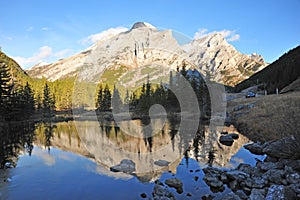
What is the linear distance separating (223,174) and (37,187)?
10.9 m

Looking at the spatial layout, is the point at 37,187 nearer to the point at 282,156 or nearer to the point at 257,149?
the point at 282,156

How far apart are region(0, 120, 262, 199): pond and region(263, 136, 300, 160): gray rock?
7.48ft

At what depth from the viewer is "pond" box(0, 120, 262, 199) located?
40.3 feet

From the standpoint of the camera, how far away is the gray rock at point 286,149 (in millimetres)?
12896

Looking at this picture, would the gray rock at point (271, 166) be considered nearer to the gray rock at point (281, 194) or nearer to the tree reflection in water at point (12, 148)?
the gray rock at point (281, 194)

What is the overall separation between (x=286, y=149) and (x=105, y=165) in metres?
12.4

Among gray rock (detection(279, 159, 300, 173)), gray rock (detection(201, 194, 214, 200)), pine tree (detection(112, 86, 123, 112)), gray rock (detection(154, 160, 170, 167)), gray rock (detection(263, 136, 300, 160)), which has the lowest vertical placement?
gray rock (detection(201, 194, 214, 200))

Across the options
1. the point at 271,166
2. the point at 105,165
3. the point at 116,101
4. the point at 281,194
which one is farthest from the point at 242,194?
the point at 116,101

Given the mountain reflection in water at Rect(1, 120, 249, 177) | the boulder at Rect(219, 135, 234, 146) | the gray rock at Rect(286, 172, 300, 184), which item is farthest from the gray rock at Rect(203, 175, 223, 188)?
the boulder at Rect(219, 135, 234, 146)

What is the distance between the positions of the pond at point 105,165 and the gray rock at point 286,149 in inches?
89.7

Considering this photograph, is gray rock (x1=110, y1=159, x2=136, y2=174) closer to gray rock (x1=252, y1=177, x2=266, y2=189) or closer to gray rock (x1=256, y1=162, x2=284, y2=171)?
gray rock (x1=252, y1=177, x2=266, y2=189)

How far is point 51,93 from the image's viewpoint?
79562mm

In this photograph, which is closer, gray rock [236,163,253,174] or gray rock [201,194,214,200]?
gray rock [201,194,214,200]

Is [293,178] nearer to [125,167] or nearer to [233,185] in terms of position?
[233,185]
